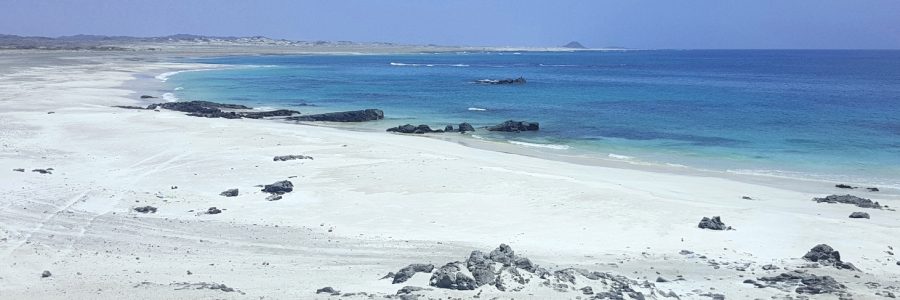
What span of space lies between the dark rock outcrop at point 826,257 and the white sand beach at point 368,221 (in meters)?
0.18

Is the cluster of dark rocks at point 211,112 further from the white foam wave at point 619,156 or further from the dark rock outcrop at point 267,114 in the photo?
the white foam wave at point 619,156

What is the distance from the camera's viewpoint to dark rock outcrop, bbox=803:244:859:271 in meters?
12.9

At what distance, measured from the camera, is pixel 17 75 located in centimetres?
6462

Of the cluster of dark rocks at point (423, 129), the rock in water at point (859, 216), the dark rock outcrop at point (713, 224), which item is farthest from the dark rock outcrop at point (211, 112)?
the rock in water at point (859, 216)

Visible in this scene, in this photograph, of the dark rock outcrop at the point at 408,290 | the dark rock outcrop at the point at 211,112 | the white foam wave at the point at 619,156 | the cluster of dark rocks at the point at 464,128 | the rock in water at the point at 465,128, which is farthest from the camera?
the dark rock outcrop at the point at 211,112

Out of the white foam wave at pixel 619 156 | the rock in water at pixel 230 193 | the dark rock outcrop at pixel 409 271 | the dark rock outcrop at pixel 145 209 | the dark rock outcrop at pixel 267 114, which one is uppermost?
the dark rock outcrop at pixel 409 271

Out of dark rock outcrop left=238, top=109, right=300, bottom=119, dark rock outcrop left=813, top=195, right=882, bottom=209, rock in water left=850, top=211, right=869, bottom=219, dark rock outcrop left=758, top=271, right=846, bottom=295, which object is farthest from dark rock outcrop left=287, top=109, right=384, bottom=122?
dark rock outcrop left=758, top=271, right=846, bottom=295

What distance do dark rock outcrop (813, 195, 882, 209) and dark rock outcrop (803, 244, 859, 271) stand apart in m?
6.68

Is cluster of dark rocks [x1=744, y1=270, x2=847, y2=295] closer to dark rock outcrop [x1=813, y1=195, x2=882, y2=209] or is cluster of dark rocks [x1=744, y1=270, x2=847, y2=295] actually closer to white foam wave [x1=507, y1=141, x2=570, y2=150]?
dark rock outcrop [x1=813, y1=195, x2=882, y2=209]

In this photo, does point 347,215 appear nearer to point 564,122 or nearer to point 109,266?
point 109,266

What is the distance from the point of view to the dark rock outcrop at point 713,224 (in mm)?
15906

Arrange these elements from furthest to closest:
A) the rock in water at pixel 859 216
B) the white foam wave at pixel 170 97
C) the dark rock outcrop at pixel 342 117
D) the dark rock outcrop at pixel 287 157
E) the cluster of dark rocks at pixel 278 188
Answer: the white foam wave at pixel 170 97 → the dark rock outcrop at pixel 342 117 → the dark rock outcrop at pixel 287 157 → the cluster of dark rocks at pixel 278 188 → the rock in water at pixel 859 216

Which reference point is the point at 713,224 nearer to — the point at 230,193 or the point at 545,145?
the point at 230,193

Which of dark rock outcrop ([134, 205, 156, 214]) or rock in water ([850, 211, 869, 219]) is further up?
rock in water ([850, 211, 869, 219])
